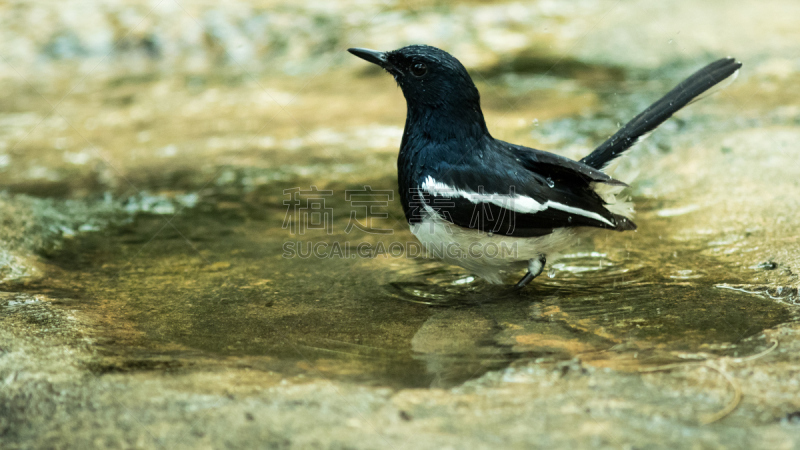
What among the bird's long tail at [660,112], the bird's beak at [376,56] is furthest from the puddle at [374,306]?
the bird's beak at [376,56]

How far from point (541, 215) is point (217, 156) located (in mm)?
3098

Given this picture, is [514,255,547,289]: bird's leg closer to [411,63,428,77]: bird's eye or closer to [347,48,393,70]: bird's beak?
[411,63,428,77]: bird's eye

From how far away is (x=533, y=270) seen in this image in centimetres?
350

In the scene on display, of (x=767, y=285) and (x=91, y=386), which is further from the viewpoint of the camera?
(x=767, y=285)

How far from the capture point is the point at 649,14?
309 inches

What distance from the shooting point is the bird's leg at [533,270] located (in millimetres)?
3486

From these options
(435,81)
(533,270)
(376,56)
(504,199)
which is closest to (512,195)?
(504,199)

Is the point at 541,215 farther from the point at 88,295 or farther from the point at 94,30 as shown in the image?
the point at 94,30

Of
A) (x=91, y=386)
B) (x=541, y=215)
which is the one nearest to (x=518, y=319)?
(x=541, y=215)

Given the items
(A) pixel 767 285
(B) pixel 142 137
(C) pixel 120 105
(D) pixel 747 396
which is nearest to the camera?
(D) pixel 747 396

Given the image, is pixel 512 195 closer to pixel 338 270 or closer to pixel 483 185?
pixel 483 185

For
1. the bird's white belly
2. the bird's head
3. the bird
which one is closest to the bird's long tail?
the bird

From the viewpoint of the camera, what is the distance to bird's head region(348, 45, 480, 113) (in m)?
3.41

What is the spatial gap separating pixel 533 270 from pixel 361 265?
0.93m
